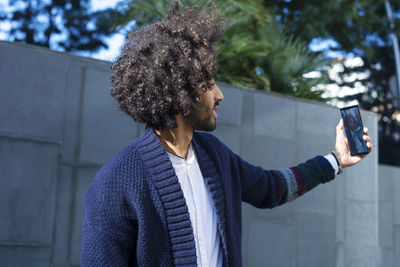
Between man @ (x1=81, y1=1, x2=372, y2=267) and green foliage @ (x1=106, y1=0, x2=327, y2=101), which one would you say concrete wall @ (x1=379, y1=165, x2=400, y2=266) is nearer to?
green foliage @ (x1=106, y1=0, x2=327, y2=101)

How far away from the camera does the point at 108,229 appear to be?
1.72 meters

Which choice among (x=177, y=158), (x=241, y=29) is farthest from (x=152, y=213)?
(x=241, y=29)

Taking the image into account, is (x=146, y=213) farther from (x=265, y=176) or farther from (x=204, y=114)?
(x=265, y=176)

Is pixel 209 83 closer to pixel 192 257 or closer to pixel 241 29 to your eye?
pixel 192 257

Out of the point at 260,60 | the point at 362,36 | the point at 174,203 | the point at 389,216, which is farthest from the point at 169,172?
the point at 362,36

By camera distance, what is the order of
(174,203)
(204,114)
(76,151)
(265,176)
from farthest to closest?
1. (76,151)
2. (265,176)
3. (204,114)
4. (174,203)

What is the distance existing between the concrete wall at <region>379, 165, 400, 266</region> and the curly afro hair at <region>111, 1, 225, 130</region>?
19.3ft

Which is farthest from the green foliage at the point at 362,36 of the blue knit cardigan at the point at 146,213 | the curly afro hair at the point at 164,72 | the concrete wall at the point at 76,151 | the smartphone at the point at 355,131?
the blue knit cardigan at the point at 146,213

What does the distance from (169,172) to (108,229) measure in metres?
0.31

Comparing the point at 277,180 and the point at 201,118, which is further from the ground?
the point at 201,118

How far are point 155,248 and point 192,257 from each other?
141 mm

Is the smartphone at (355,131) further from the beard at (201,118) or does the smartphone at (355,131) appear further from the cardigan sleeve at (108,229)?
the cardigan sleeve at (108,229)

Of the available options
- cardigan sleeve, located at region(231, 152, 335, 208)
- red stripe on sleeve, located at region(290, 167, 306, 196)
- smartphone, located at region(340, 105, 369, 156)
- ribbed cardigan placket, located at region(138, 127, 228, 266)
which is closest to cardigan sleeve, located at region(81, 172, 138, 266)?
ribbed cardigan placket, located at region(138, 127, 228, 266)

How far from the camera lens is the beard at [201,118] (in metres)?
2.02
